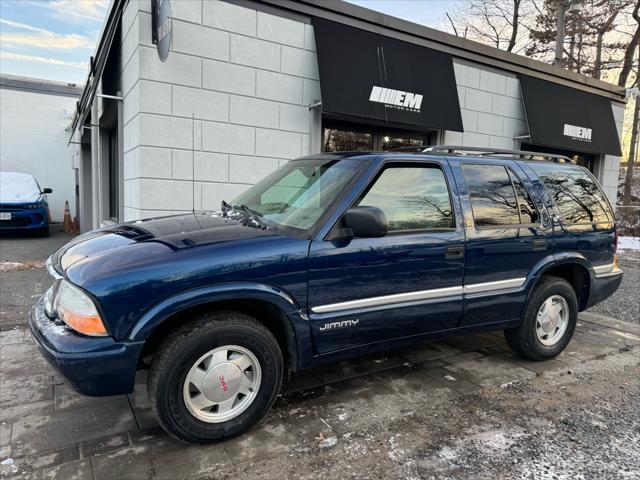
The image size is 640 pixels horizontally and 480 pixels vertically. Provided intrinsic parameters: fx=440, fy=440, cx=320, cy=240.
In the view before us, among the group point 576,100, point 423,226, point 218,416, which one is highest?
point 576,100

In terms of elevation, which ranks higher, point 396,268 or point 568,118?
point 568,118

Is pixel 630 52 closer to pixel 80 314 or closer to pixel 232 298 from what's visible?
pixel 232 298

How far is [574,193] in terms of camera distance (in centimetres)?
432

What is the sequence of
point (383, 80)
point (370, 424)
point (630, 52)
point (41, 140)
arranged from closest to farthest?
point (370, 424)
point (383, 80)
point (41, 140)
point (630, 52)

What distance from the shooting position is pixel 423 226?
3.34 m

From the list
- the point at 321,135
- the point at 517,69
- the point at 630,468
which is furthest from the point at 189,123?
the point at 517,69

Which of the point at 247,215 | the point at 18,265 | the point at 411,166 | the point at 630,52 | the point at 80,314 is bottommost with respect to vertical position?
the point at 18,265

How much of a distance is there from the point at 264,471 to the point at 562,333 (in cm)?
320

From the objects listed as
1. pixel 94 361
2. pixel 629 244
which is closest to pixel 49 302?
pixel 94 361

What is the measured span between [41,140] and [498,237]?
64.5ft

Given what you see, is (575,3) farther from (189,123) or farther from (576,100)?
(189,123)

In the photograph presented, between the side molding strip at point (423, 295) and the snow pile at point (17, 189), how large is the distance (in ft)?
41.0

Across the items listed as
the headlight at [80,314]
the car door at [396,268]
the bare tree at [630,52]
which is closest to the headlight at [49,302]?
the headlight at [80,314]

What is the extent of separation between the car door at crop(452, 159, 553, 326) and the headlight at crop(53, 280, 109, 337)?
262 cm
